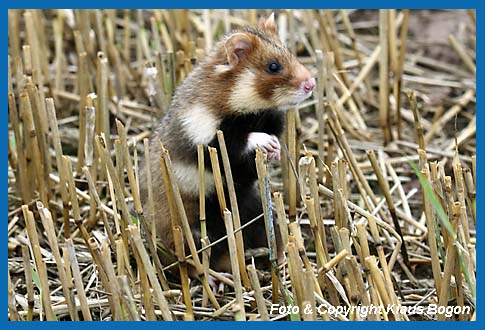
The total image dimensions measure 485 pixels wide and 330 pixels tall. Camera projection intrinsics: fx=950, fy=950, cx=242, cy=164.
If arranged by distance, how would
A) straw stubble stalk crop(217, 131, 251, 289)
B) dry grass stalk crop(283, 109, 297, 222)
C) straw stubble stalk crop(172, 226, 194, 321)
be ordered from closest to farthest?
1. straw stubble stalk crop(217, 131, 251, 289)
2. straw stubble stalk crop(172, 226, 194, 321)
3. dry grass stalk crop(283, 109, 297, 222)

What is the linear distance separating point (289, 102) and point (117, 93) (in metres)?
1.98

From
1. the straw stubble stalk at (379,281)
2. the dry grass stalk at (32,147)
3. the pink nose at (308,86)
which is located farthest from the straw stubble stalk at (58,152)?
the straw stubble stalk at (379,281)

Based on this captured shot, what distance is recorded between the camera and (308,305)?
363 centimetres

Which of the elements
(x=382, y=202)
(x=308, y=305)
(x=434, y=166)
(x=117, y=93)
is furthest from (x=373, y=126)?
(x=308, y=305)

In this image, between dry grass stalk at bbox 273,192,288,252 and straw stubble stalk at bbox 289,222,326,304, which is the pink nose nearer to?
dry grass stalk at bbox 273,192,288,252

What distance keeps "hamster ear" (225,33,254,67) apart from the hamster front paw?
0.37 m

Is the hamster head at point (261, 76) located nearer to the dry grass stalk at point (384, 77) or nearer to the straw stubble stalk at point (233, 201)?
the straw stubble stalk at point (233, 201)

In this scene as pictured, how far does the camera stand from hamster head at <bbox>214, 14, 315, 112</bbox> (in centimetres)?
448

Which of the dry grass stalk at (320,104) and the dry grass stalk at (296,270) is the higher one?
the dry grass stalk at (320,104)

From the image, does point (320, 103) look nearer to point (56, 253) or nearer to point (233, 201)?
point (233, 201)

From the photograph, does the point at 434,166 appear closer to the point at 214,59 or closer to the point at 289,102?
the point at 289,102

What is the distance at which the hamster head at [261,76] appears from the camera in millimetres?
4480

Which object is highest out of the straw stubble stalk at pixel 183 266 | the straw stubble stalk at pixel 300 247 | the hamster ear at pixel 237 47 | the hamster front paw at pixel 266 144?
the hamster ear at pixel 237 47

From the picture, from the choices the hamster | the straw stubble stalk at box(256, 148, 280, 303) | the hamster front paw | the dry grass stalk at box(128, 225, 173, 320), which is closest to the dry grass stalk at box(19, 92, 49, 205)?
the hamster
